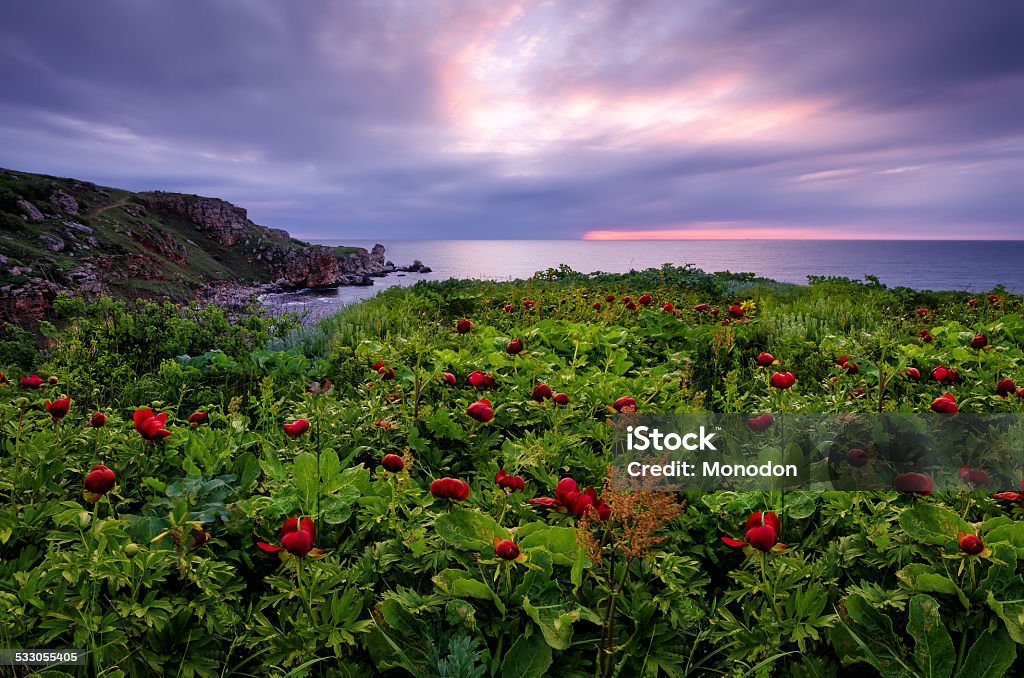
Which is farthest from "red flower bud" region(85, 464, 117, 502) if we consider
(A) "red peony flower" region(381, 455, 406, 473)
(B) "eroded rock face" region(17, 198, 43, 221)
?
(B) "eroded rock face" region(17, 198, 43, 221)

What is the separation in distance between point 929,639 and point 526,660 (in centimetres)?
112

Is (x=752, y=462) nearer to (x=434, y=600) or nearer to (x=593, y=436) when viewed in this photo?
(x=593, y=436)

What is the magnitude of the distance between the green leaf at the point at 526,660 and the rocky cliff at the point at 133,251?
7.63 metres

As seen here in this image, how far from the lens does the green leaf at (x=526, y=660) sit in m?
1.44

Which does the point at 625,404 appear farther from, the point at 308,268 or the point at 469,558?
the point at 308,268

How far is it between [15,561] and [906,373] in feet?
14.9

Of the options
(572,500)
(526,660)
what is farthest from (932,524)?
(526,660)

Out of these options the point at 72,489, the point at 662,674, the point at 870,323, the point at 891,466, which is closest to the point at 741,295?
the point at 870,323

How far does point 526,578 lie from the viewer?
1570 millimetres

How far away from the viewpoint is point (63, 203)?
3178 cm

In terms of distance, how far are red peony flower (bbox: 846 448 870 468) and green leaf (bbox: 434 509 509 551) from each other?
4.93ft

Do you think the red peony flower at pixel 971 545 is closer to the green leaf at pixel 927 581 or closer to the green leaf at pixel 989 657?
the green leaf at pixel 927 581

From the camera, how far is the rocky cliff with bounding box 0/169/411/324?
14002mm

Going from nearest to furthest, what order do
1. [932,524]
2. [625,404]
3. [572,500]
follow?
[932,524], [572,500], [625,404]
